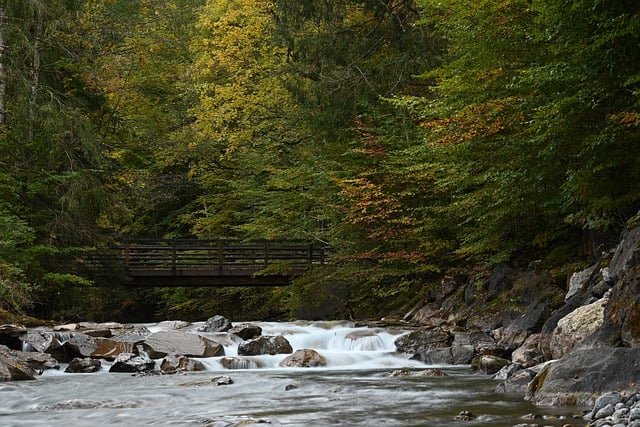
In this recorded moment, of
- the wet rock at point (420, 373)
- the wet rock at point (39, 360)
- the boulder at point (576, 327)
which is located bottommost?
the wet rock at point (420, 373)

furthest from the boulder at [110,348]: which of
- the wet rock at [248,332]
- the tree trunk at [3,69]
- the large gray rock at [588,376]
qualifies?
the large gray rock at [588,376]

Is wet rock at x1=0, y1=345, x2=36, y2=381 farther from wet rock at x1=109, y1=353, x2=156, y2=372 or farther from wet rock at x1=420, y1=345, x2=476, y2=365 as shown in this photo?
wet rock at x1=420, y1=345, x2=476, y2=365

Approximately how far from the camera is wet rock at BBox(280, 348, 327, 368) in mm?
13484

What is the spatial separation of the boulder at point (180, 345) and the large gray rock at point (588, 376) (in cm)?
684

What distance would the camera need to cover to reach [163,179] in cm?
2861

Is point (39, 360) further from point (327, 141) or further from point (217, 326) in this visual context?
point (327, 141)

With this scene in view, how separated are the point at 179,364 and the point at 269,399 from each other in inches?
141

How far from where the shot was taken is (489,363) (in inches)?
446

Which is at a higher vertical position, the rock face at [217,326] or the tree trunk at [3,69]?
the tree trunk at [3,69]

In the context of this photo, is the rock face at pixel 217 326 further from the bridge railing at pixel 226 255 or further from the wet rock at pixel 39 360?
the bridge railing at pixel 226 255

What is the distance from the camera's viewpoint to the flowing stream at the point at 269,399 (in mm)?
7809

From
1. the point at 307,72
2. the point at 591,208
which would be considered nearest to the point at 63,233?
the point at 307,72

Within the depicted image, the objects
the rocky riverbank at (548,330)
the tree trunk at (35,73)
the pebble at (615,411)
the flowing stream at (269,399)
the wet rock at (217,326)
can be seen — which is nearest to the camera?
the pebble at (615,411)

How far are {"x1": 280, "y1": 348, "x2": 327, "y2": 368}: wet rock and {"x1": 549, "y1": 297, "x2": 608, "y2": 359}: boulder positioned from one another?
4.62m
